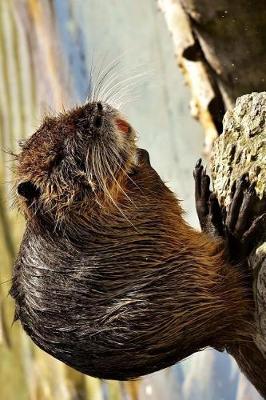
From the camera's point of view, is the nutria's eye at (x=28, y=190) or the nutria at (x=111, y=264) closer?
the nutria at (x=111, y=264)

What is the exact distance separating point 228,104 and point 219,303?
4.61 feet

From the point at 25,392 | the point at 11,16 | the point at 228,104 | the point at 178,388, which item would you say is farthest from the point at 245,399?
the point at 11,16

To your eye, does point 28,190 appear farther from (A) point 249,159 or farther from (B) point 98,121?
(A) point 249,159

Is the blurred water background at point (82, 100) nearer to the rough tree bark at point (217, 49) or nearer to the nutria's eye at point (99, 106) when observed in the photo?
the rough tree bark at point (217, 49)

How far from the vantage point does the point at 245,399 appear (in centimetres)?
326

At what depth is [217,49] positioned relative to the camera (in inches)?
117

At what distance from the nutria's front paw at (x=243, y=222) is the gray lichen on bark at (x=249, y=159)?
23 mm

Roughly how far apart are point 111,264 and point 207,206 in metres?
0.32

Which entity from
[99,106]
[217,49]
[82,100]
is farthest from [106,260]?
[82,100]

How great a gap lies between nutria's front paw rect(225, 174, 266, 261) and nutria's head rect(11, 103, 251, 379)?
0.19ft

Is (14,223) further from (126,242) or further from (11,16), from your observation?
(126,242)

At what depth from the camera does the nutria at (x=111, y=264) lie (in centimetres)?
181

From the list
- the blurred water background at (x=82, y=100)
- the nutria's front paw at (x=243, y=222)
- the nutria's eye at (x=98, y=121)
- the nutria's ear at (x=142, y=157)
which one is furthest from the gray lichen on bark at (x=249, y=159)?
the blurred water background at (x=82, y=100)

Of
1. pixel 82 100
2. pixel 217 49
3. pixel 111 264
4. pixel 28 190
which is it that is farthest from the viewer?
pixel 82 100
